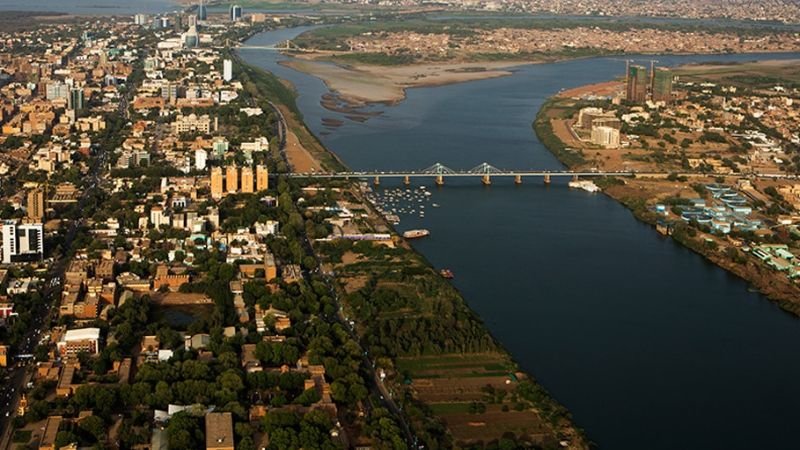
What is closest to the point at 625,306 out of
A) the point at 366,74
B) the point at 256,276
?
the point at 256,276

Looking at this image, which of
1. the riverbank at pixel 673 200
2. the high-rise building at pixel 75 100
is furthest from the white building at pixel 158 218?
the high-rise building at pixel 75 100

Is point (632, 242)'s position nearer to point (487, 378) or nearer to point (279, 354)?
point (487, 378)

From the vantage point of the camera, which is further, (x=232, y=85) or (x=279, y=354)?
(x=232, y=85)

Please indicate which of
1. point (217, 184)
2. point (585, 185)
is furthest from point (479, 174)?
point (217, 184)

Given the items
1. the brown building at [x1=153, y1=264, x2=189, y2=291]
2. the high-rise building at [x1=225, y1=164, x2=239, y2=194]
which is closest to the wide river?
the high-rise building at [x1=225, y1=164, x2=239, y2=194]

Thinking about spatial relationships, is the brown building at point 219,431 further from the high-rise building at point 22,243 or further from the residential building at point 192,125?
the residential building at point 192,125

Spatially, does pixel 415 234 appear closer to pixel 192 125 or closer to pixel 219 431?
pixel 219 431
